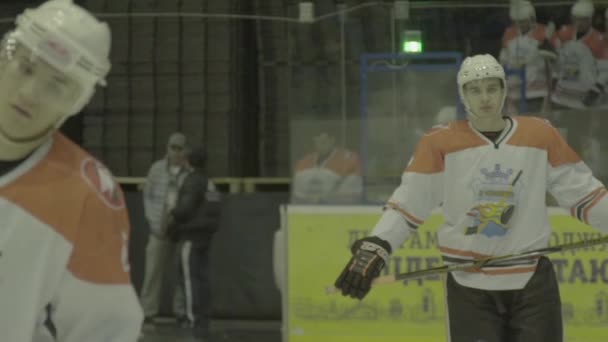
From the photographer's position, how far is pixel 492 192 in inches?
168

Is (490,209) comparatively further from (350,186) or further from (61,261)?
(350,186)

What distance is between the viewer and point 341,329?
7070 millimetres

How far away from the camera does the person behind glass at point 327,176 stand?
7.25 metres

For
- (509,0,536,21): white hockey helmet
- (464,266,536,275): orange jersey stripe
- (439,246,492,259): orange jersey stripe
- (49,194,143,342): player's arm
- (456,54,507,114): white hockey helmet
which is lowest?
(464,266,536,275): orange jersey stripe

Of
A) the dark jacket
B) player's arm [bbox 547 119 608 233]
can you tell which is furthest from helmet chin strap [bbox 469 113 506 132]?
the dark jacket

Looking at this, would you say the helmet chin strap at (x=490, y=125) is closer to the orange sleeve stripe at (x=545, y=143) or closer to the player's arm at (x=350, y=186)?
the orange sleeve stripe at (x=545, y=143)

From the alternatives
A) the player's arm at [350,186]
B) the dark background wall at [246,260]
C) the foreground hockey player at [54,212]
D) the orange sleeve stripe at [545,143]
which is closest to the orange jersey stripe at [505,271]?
the orange sleeve stripe at [545,143]

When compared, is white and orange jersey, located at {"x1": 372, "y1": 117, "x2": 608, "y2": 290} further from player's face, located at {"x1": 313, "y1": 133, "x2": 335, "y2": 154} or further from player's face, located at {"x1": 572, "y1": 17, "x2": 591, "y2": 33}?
player's face, located at {"x1": 572, "y1": 17, "x2": 591, "y2": 33}

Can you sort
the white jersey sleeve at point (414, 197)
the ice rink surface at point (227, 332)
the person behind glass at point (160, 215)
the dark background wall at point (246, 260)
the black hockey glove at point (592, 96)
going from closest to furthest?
the white jersey sleeve at point (414, 197), the black hockey glove at point (592, 96), the ice rink surface at point (227, 332), the person behind glass at point (160, 215), the dark background wall at point (246, 260)

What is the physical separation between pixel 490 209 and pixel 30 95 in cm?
229

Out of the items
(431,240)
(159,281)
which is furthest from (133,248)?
(431,240)

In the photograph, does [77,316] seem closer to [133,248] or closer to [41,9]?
[41,9]

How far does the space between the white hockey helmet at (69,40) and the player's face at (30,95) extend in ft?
0.06

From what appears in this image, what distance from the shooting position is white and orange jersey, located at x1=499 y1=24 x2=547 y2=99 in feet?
24.7
